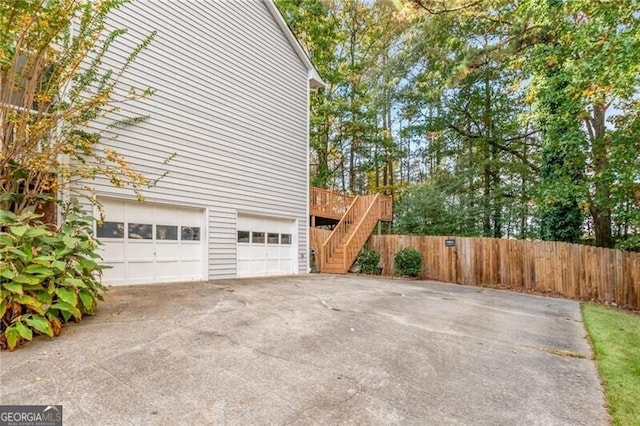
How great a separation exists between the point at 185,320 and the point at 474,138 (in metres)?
16.8

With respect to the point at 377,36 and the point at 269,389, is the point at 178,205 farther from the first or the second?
the point at 377,36

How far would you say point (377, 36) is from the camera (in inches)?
797

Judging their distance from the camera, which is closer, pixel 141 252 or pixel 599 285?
pixel 141 252

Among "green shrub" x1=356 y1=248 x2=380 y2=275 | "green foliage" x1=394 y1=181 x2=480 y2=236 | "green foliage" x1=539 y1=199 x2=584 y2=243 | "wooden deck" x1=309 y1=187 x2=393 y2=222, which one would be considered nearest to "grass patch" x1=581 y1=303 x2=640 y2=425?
"green foliage" x1=539 y1=199 x2=584 y2=243

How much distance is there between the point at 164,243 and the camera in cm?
817

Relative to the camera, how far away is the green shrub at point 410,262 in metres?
12.4

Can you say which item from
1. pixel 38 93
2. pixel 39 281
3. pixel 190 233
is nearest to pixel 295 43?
pixel 190 233

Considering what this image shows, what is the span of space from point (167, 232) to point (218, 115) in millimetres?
3395

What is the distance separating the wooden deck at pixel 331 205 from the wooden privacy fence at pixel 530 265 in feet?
5.73

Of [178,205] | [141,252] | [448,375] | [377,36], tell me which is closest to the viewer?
[448,375]

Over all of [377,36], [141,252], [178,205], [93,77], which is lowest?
[141,252]

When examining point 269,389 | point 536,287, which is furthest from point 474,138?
point 269,389

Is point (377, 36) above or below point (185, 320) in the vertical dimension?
above

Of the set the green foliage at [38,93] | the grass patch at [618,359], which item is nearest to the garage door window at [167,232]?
the green foliage at [38,93]
